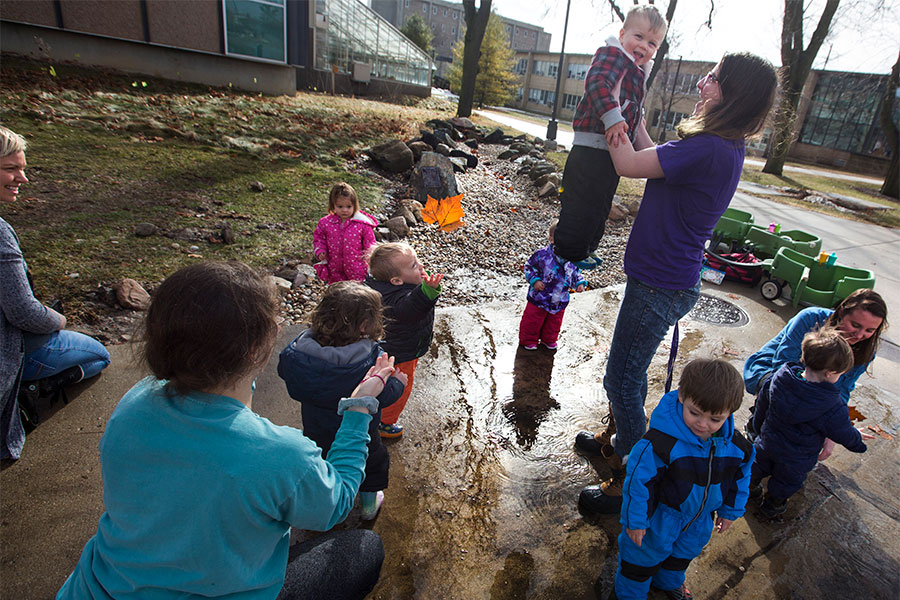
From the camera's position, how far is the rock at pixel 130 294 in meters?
3.93

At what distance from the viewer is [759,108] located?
2.03 meters

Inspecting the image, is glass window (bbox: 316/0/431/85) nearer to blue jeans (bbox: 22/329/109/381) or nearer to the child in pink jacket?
the child in pink jacket

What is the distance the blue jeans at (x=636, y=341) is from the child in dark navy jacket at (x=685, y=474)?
36 cm

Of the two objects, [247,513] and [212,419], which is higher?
[212,419]

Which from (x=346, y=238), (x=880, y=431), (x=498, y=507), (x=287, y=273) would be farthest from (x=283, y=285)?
(x=880, y=431)

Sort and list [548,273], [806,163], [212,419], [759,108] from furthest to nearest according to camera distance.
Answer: [806,163] → [548,273] → [759,108] → [212,419]

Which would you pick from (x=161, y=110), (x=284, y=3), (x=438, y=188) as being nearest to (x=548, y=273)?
(x=438, y=188)

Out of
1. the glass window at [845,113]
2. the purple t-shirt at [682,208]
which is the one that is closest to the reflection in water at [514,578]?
the purple t-shirt at [682,208]

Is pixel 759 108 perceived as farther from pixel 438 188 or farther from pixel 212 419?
pixel 438 188

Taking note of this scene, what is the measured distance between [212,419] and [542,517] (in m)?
1.96

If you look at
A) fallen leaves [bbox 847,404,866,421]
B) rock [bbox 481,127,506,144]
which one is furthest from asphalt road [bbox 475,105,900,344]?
rock [bbox 481,127,506,144]

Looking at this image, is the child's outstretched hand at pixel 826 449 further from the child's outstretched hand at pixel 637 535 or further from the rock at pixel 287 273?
the rock at pixel 287 273

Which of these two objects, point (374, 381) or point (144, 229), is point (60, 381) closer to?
point (374, 381)

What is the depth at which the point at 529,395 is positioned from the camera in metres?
3.62
